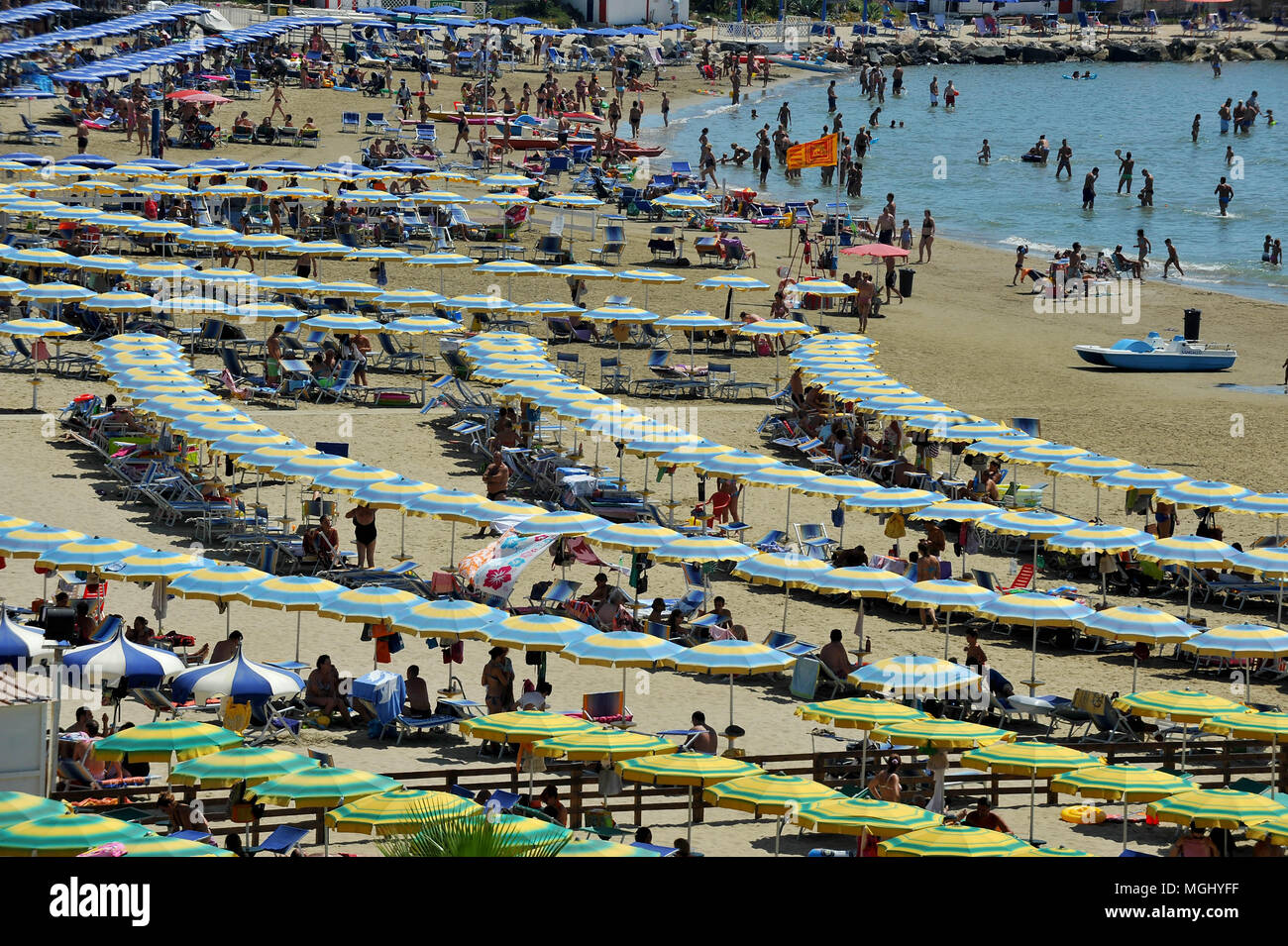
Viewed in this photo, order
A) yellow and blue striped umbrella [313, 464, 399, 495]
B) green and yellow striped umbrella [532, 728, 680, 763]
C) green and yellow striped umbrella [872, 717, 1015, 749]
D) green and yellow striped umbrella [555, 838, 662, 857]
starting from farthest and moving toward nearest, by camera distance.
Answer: yellow and blue striped umbrella [313, 464, 399, 495], green and yellow striped umbrella [872, 717, 1015, 749], green and yellow striped umbrella [532, 728, 680, 763], green and yellow striped umbrella [555, 838, 662, 857]

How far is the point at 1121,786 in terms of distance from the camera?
13234mm

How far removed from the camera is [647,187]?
45.6 metres

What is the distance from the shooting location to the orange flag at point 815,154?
4078cm

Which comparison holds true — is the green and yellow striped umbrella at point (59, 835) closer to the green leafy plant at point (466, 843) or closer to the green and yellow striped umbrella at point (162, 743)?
the green and yellow striped umbrella at point (162, 743)

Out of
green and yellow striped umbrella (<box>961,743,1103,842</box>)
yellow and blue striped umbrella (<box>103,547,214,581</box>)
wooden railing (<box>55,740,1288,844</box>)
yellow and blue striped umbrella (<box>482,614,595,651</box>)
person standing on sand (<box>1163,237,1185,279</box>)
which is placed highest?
person standing on sand (<box>1163,237,1185,279</box>)

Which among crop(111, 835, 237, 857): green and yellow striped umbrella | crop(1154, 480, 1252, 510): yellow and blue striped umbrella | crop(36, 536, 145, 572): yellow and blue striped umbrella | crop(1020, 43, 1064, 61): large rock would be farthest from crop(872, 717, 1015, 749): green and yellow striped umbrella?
crop(1020, 43, 1064, 61): large rock

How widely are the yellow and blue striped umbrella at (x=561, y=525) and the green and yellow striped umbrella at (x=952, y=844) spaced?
8496 mm

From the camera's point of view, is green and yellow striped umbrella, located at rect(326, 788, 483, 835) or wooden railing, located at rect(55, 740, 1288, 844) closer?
green and yellow striped umbrella, located at rect(326, 788, 483, 835)

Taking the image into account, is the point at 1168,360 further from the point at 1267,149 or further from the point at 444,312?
the point at 1267,149

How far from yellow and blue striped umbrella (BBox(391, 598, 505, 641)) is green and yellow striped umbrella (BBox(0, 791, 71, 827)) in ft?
17.1

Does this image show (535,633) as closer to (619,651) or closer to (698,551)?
(619,651)

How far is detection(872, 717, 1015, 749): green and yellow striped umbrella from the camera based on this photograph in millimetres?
14133

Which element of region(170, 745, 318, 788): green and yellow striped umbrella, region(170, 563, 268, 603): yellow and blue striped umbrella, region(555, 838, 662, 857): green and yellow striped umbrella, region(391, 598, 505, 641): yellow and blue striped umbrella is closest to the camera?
region(555, 838, 662, 857): green and yellow striped umbrella

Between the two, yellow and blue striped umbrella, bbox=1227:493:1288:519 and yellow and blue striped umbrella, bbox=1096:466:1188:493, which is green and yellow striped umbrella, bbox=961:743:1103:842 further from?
yellow and blue striped umbrella, bbox=1096:466:1188:493
